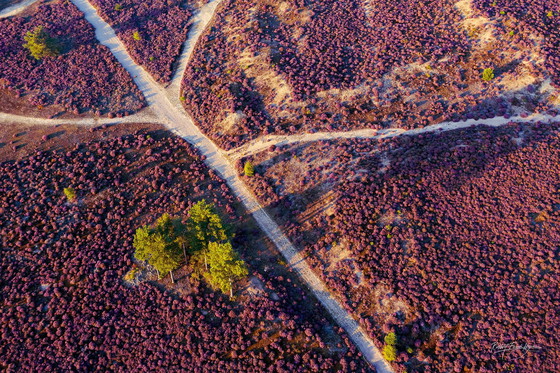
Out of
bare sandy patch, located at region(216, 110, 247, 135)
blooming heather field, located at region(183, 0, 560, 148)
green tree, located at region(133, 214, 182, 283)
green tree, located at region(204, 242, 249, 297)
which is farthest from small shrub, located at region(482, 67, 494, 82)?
green tree, located at region(133, 214, 182, 283)

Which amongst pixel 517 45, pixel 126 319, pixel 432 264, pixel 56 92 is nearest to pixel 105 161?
pixel 56 92

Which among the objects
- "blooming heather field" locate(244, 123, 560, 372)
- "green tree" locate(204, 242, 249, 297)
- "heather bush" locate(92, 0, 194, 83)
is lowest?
"blooming heather field" locate(244, 123, 560, 372)

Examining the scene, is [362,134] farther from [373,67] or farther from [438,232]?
[438,232]

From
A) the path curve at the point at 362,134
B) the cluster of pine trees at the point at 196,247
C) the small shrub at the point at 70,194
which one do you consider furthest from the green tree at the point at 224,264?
the small shrub at the point at 70,194

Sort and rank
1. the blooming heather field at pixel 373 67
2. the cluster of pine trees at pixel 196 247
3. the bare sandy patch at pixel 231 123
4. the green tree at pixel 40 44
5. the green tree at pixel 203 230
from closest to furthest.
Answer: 1. the cluster of pine trees at pixel 196 247
2. the green tree at pixel 203 230
3. the bare sandy patch at pixel 231 123
4. the blooming heather field at pixel 373 67
5. the green tree at pixel 40 44

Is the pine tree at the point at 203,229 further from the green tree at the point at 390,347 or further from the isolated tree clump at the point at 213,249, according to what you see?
the green tree at the point at 390,347

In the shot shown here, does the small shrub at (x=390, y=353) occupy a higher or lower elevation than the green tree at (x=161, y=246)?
lower

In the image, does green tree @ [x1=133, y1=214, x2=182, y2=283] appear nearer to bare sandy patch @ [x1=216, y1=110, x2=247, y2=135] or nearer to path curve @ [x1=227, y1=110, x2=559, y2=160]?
path curve @ [x1=227, y1=110, x2=559, y2=160]
